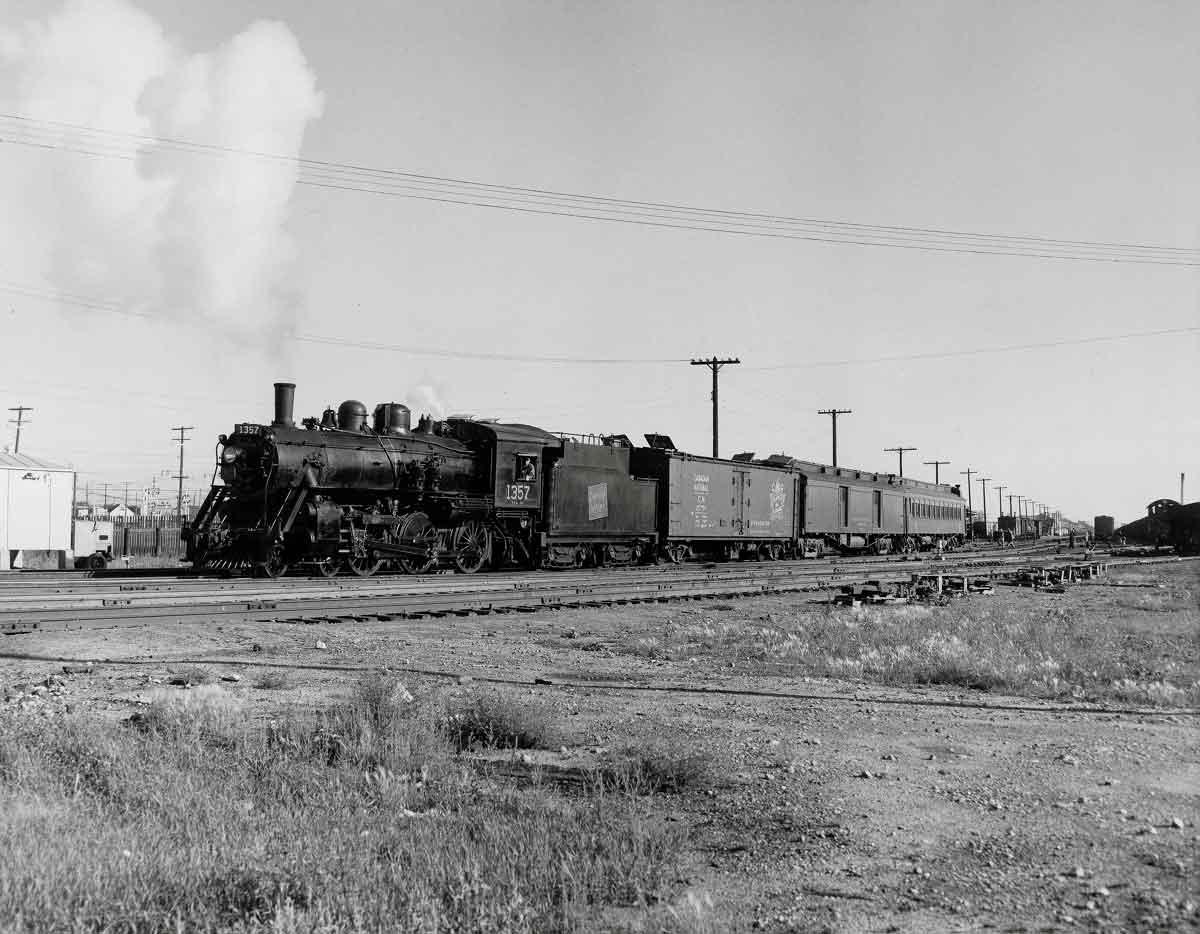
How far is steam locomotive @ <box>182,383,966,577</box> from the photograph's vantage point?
63.7ft

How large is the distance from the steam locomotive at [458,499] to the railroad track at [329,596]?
1.10 m

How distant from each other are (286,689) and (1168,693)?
779cm

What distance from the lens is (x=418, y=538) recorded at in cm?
2152

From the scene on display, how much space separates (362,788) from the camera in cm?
534

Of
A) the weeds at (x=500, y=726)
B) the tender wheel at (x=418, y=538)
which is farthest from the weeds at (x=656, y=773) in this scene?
the tender wheel at (x=418, y=538)

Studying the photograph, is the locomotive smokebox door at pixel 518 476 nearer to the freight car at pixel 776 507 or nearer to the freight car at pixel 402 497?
the freight car at pixel 402 497

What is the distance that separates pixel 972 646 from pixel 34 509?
34079mm

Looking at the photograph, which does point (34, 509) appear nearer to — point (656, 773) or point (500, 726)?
point (500, 726)

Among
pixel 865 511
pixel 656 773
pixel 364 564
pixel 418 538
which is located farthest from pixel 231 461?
pixel 865 511

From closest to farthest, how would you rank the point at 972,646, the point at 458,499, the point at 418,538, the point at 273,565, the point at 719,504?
the point at 972,646 → the point at 273,565 → the point at 418,538 → the point at 458,499 → the point at 719,504

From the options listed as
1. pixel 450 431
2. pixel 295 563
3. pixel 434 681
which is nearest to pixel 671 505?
pixel 450 431

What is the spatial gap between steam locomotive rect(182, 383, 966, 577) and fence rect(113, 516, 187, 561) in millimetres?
24712

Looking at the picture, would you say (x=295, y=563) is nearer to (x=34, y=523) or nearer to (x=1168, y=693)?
(x=1168, y=693)

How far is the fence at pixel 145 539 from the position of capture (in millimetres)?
43156
